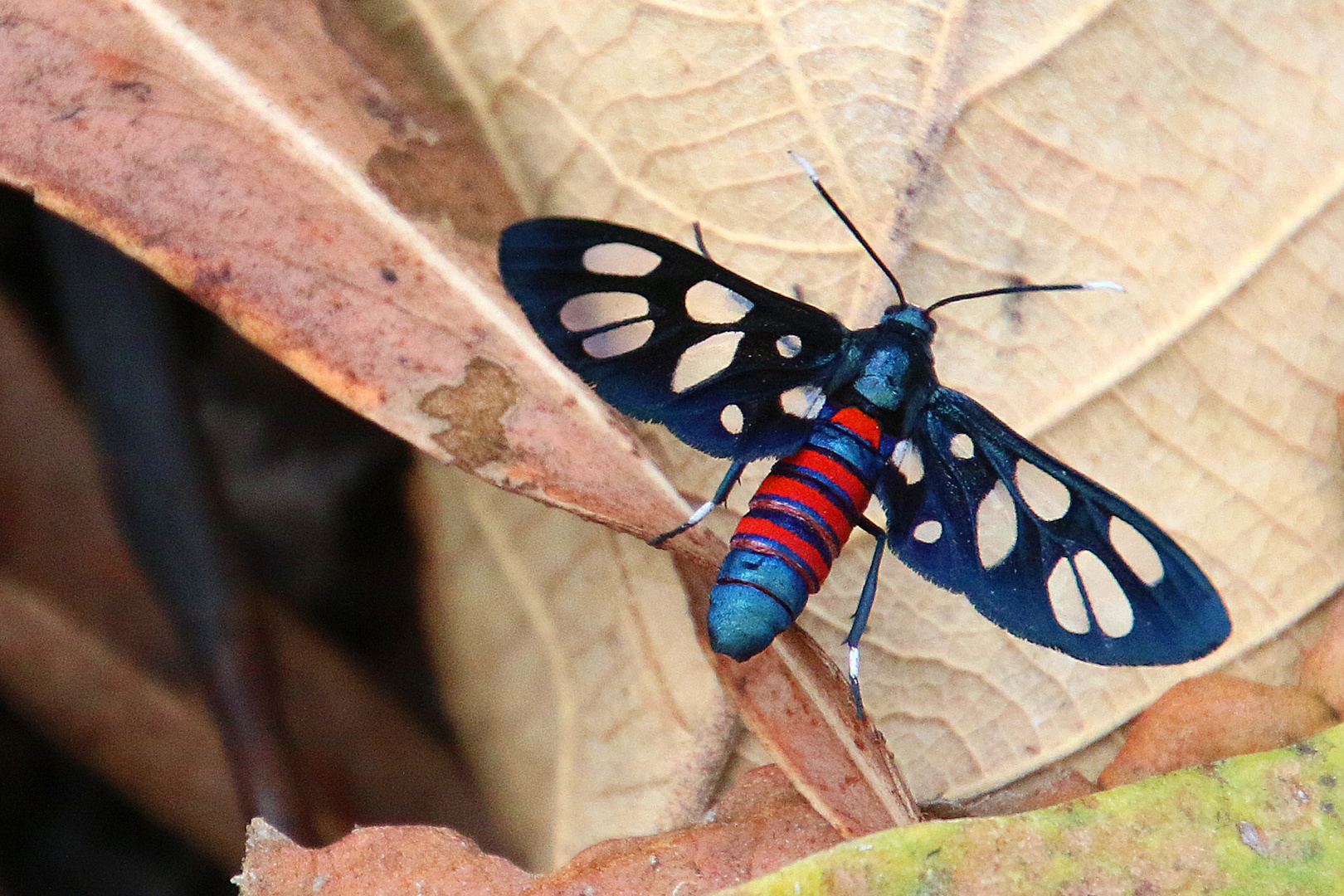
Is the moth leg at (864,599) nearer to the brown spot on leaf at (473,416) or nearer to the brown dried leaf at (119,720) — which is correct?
the brown spot on leaf at (473,416)

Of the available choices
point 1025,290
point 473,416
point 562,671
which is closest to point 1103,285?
point 1025,290

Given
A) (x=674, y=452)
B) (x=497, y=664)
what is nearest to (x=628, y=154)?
(x=674, y=452)

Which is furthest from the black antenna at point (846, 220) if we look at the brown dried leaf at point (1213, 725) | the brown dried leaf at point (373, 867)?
the brown dried leaf at point (373, 867)

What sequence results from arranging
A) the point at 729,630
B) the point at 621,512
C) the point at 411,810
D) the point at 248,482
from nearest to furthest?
the point at 729,630, the point at 621,512, the point at 411,810, the point at 248,482


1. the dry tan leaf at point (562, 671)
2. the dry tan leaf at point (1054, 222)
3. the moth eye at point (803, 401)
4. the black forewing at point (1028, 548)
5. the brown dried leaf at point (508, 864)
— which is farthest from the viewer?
the moth eye at point (803, 401)

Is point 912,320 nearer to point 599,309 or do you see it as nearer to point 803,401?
point 803,401

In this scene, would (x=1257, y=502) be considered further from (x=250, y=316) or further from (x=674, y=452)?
(x=250, y=316)
